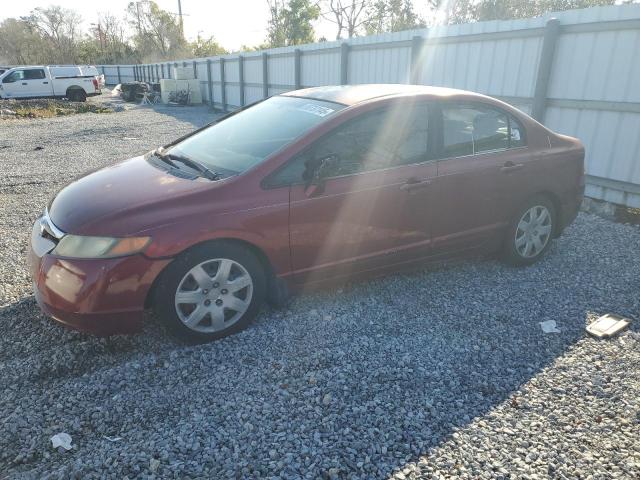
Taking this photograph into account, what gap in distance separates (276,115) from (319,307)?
5.29 feet

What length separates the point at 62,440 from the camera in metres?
2.43

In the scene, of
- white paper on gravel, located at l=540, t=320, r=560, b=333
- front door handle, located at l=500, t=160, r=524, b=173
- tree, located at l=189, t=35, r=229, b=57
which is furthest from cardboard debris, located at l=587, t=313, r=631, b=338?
tree, located at l=189, t=35, r=229, b=57

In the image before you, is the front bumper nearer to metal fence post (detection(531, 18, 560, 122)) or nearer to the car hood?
the car hood

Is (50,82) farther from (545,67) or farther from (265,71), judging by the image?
(545,67)

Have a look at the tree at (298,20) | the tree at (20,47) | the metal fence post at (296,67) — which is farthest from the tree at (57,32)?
the metal fence post at (296,67)

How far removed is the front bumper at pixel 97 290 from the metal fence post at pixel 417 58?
7.33m

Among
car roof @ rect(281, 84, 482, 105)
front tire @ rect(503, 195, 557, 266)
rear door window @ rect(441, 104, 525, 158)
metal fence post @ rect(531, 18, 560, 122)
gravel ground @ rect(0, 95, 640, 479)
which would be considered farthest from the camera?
metal fence post @ rect(531, 18, 560, 122)

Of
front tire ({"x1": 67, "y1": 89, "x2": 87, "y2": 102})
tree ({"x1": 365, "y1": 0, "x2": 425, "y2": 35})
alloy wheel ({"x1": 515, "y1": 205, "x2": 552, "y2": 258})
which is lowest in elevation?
front tire ({"x1": 67, "y1": 89, "x2": 87, "y2": 102})

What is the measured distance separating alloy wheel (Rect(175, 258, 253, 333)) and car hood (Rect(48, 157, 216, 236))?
1.39 feet

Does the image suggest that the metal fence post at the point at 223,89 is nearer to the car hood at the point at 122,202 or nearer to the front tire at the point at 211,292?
the car hood at the point at 122,202

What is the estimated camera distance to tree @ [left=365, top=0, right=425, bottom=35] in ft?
136

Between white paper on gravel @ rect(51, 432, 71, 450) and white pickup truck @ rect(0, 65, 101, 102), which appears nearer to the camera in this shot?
white paper on gravel @ rect(51, 432, 71, 450)

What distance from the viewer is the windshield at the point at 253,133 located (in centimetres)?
348

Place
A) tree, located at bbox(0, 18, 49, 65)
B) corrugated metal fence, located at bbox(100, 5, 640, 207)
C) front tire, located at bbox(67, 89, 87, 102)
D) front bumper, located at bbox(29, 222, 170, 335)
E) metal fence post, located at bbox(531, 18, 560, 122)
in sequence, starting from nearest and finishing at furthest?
front bumper, located at bbox(29, 222, 170, 335) → corrugated metal fence, located at bbox(100, 5, 640, 207) → metal fence post, located at bbox(531, 18, 560, 122) → front tire, located at bbox(67, 89, 87, 102) → tree, located at bbox(0, 18, 49, 65)
